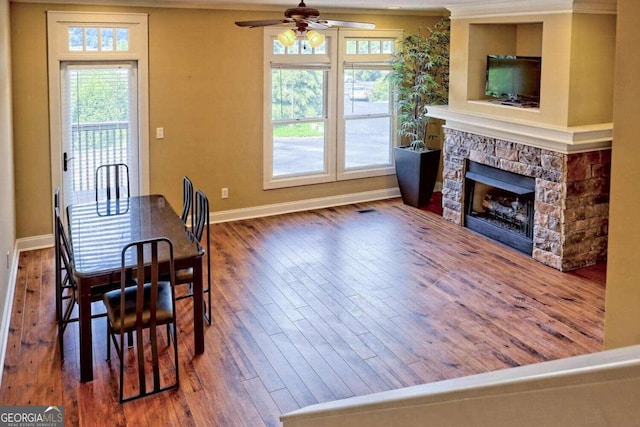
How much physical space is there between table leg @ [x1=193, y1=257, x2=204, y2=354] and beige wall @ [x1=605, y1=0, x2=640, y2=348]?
115 inches

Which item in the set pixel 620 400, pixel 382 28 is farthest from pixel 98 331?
pixel 382 28

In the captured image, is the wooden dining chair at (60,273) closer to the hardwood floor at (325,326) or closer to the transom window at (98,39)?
the hardwood floor at (325,326)

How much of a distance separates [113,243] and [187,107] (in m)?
3.17

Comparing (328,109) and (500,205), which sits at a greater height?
(328,109)

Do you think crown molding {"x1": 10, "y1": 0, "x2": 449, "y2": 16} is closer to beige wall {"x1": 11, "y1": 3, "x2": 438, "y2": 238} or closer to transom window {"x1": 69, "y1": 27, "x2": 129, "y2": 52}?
Answer: beige wall {"x1": 11, "y1": 3, "x2": 438, "y2": 238}

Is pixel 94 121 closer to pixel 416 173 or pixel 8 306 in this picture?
pixel 8 306

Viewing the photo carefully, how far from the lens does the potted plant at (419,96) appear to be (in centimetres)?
784

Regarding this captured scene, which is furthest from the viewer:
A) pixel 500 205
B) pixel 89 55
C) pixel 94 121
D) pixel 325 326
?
pixel 500 205

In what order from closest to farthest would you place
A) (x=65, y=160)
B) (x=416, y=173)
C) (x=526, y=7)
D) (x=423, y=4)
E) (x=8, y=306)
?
(x=8, y=306) < (x=526, y=7) < (x=65, y=160) < (x=423, y=4) < (x=416, y=173)

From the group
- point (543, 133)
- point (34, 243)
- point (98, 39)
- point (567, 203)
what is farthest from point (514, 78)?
point (34, 243)

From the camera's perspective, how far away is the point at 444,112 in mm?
7293

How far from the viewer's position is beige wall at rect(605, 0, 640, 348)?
145cm

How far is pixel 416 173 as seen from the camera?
26.0 ft

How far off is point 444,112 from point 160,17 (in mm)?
3430
